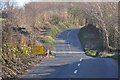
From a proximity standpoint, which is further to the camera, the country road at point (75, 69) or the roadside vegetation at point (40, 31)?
the roadside vegetation at point (40, 31)

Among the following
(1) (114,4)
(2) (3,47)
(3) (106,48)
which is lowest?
(3) (106,48)

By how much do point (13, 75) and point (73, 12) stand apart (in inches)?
3144

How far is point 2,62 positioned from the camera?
67.1 ft

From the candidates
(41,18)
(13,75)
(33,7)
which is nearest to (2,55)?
(13,75)

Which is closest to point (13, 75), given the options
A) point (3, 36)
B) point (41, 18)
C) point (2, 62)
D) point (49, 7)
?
point (2, 62)

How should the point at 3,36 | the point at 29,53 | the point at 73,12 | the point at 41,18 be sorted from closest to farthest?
1. the point at 3,36
2. the point at 29,53
3. the point at 41,18
4. the point at 73,12

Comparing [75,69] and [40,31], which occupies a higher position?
[75,69]

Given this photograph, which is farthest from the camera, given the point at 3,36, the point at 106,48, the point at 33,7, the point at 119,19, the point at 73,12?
the point at 73,12

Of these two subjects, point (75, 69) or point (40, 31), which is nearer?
point (75, 69)

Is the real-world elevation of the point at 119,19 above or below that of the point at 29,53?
above

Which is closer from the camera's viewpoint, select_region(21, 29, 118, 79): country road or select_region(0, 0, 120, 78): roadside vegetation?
select_region(21, 29, 118, 79): country road

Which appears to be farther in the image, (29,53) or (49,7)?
(49,7)

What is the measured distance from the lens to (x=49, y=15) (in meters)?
83.1

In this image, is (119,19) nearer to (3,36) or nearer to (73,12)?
(3,36)
